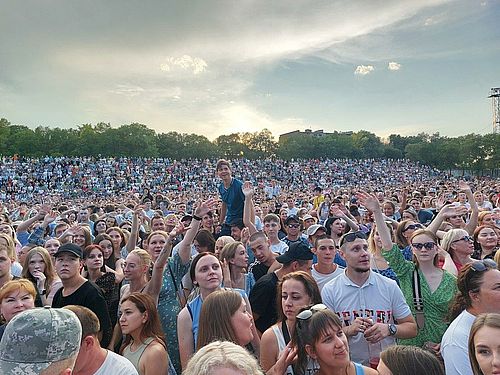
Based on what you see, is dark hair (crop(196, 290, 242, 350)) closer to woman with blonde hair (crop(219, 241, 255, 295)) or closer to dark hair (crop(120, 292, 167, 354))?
dark hair (crop(120, 292, 167, 354))

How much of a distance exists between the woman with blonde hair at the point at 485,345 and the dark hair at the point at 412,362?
29 centimetres

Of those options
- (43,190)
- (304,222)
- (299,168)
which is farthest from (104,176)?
(304,222)

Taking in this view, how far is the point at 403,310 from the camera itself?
146 inches

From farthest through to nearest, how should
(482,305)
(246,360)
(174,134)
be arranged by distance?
1. (174,134)
2. (482,305)
3. (246,360)

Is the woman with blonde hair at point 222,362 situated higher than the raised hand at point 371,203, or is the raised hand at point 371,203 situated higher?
the raised hand at point 371,203

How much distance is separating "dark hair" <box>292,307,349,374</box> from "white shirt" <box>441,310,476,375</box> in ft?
2.40

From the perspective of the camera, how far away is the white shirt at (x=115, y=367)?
272cm

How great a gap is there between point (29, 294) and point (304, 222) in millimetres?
6950

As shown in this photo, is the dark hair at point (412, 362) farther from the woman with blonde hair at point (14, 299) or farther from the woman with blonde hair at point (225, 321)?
the woman with blonde hair at point (14, 299)

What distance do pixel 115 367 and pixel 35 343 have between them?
114 cm

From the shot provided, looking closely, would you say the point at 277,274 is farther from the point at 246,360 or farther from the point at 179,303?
the point at 246,360

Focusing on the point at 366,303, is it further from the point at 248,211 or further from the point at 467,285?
the point at 248,211

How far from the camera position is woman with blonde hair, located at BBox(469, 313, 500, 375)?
234cm

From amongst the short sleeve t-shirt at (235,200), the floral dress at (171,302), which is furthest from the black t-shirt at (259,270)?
the short sleeve t-shirt at (235,200)
